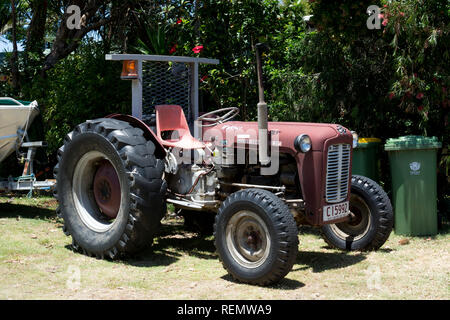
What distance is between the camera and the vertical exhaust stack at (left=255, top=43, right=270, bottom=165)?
502 centimetres

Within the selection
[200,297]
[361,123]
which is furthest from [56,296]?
[361,123]

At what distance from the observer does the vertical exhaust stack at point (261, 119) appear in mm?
5016

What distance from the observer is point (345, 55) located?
317 inches

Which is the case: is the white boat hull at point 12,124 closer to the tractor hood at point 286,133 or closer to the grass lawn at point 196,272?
the grass lawn at point 196,272

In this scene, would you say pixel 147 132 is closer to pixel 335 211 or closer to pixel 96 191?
pixel 96 191

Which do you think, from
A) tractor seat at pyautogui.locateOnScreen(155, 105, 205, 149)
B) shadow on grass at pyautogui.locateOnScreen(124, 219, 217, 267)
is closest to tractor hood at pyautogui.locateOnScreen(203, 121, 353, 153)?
tractor seat at pyautogui.locateOnScreen(155, 105, 205, 149)

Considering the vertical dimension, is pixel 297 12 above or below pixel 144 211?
above

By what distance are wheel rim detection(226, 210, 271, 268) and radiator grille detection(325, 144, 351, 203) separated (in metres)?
0.81

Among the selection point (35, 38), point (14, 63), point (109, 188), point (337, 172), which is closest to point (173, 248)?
point (109, 188)

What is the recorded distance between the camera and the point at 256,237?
5078 mm

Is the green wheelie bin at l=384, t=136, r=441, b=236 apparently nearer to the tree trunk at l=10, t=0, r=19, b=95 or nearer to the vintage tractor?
the vintage tractor

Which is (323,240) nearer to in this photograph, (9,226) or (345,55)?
(345,55)

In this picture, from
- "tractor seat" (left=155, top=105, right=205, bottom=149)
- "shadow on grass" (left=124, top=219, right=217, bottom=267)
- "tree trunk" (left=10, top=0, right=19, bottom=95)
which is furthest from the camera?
"tree trunk" (left=10, top=0, right=19, bottom=95)

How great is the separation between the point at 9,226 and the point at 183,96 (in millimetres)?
2655
